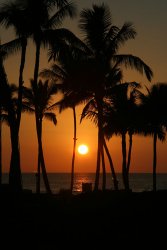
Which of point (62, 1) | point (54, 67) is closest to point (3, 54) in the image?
point (62, 1)

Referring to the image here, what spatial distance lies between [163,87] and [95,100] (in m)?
8.85

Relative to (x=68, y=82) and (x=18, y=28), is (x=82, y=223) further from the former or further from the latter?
(x=68, y=82)

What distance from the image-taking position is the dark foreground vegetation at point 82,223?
12961mm

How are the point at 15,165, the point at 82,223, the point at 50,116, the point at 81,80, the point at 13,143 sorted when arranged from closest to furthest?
the point at 82,223 < the point at 13,143 < the point at 15,165 < the point at 81,80 < the point at 50,116

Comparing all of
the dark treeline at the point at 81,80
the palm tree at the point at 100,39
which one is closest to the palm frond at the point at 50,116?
the dark treeline at the point at 81,80

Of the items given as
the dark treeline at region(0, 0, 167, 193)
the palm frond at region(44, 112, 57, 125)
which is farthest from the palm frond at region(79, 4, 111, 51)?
the palm frond at region(44, 112, 57, 125)

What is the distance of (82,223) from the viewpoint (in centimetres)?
1496

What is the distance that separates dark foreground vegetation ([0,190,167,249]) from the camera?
1296cm

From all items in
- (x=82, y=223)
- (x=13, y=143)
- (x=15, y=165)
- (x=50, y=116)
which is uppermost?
(x=50, y=116)

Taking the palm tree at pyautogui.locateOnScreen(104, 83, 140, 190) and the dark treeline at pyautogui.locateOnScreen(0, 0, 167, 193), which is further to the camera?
the palm tree at pyautogui.locateOnScreen(104, 83, 140, 190)

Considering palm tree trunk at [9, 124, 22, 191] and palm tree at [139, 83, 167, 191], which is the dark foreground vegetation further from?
palm tree at [139, 83, 167, 191]

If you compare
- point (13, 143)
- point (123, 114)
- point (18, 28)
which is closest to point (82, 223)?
point (13, 143)

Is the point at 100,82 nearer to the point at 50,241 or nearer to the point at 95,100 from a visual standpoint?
the point at 95,100

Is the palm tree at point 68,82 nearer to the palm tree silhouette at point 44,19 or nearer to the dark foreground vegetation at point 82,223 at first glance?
the palm tree silhouette at point 44,19
